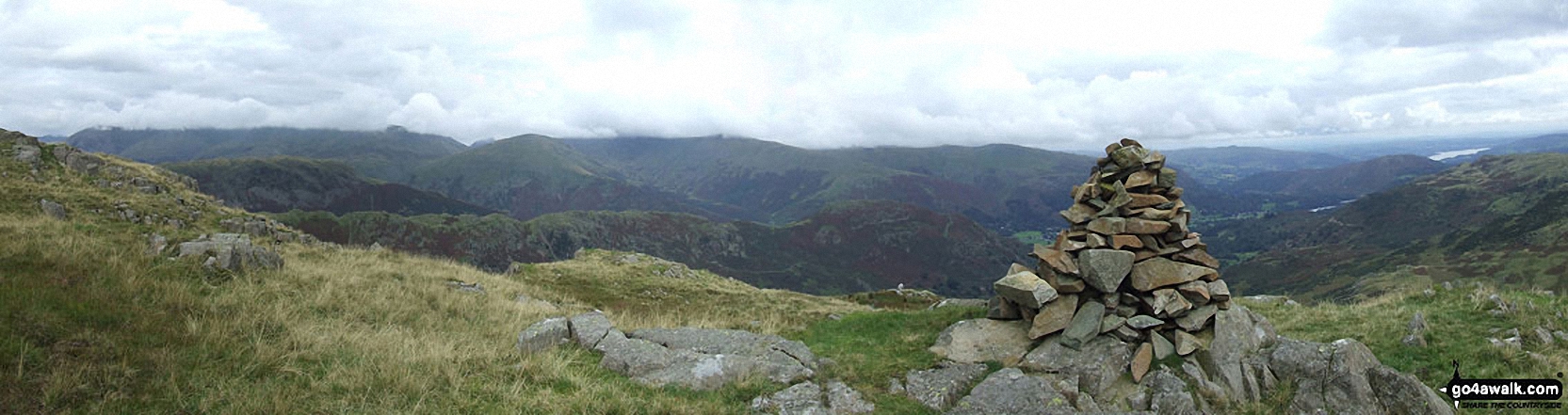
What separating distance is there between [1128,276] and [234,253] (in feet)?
74.1

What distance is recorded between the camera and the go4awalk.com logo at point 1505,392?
1270cm

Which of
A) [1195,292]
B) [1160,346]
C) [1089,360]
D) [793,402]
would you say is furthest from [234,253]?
[1195,292]

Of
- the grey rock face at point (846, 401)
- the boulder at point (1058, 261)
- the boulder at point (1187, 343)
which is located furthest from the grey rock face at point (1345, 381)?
the grey rock face at point (846, 401)

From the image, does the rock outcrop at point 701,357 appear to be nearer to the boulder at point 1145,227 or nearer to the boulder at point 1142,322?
the boulder at point 1142,322

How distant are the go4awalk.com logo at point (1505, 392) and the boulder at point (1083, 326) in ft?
21.7

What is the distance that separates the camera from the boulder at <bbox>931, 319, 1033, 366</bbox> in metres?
15.4

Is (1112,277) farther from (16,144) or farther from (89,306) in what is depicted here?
(16,144)

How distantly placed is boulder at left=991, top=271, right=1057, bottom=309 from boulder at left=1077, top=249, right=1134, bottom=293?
0.98 metres

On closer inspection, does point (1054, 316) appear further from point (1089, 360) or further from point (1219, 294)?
point (1219, 294)

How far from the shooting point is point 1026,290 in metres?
16.1

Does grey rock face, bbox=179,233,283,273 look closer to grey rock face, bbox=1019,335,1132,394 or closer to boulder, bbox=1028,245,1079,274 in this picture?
grey rock face, bbox=1019,335,1132,394

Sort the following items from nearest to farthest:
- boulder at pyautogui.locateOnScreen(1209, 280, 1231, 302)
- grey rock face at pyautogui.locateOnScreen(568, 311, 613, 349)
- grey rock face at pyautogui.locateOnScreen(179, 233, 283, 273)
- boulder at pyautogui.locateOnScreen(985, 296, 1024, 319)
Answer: grey rock face at pyautogui.locateOnScreen(568, 311, 613, 349)
boulder at pyautogui.locateOnScreen(1209, 280, 1231, 302)
grey rock face at pyautogui.locateOnScreen(179, 233, 283, 273)
boulder at pyautogui.locateOnScreen(985, 296, 1024, 319)

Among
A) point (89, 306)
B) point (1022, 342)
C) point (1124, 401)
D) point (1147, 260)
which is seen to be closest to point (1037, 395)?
point (1124, 401)

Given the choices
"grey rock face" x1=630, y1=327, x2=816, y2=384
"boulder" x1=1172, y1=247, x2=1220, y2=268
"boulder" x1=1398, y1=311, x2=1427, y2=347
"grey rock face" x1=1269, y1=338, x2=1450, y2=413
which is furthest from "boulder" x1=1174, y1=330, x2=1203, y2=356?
"grey rock face" x1=630, y1=327, x2=816, y2=384
